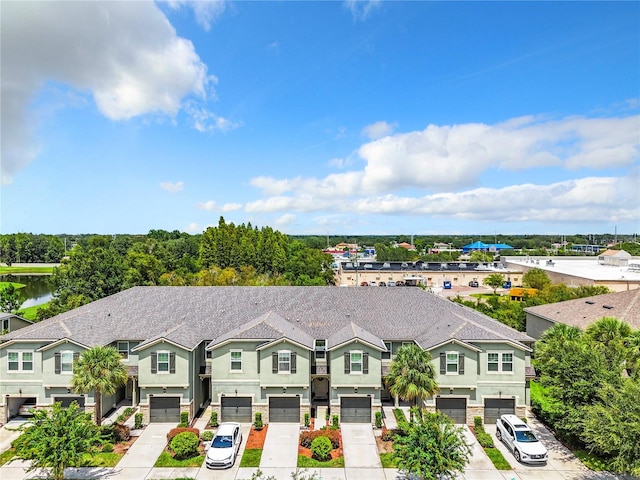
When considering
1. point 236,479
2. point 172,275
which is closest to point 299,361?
point 236,479

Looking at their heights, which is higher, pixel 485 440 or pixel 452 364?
pixel 452 364

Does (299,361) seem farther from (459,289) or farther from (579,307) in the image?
(459,289)

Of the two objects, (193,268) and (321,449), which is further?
(193,268)

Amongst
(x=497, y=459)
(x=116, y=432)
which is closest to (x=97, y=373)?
(x=116, y=432)

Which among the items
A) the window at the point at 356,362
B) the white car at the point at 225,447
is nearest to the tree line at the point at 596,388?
the window at the point at 356,362

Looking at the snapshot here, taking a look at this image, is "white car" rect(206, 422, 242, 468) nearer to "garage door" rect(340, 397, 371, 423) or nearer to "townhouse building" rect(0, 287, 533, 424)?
"townhouse building" rect(0, 287, 533, 424)

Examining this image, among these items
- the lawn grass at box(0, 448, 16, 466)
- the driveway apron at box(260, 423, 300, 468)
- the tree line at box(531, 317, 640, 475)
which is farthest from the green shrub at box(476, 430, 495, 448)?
the lawn grass at box(0, 448, 16, 466)

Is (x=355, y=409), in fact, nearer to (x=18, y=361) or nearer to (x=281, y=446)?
(x=281, y=446)

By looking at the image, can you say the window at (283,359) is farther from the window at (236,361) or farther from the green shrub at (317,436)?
the green shrub at (317,436)
